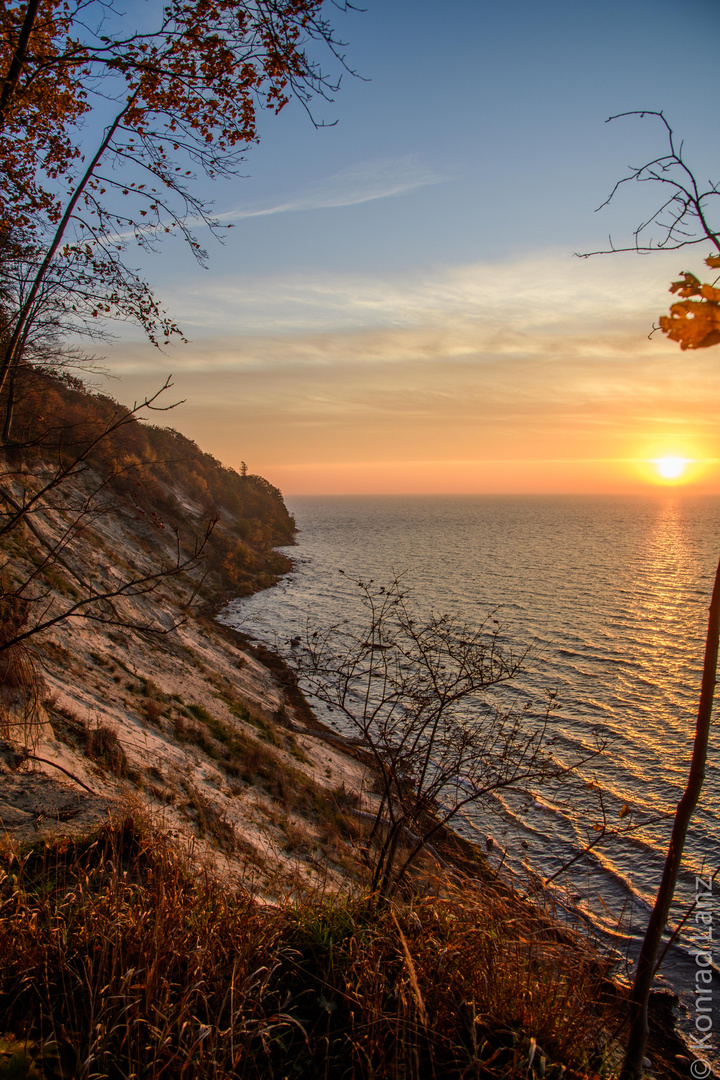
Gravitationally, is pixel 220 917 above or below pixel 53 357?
below

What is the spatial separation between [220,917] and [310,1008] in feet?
2.35

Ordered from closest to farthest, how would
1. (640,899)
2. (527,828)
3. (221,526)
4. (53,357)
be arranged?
(53,357)
(640,899)
(527,828)
(221,526)

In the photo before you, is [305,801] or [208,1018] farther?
[305,801]

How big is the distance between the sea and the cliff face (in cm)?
312

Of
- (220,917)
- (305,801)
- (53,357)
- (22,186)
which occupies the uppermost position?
(22,186)

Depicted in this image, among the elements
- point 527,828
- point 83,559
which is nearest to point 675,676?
point 527,828

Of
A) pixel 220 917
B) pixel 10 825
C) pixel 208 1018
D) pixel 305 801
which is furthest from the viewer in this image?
pixel 305 801

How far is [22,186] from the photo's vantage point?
553cm

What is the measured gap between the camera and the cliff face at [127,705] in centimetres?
470

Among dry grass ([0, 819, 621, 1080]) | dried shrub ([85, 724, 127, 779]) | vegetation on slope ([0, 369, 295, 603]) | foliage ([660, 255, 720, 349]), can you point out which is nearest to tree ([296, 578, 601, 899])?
dry grass ([0, 819, 621, 1080])

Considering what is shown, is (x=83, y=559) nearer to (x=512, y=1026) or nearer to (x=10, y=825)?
(x=10, y=825)

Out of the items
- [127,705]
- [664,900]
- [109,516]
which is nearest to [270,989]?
[664,900]

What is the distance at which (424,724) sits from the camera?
5809mm

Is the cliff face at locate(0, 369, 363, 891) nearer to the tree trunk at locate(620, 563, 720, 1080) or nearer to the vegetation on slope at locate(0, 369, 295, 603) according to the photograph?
the tree trunk at locate(620, 563, 720, 1080)
